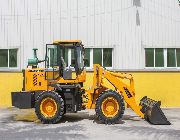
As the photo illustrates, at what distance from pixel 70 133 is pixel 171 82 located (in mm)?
9486

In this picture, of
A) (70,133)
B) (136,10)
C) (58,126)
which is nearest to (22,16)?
(136,10)

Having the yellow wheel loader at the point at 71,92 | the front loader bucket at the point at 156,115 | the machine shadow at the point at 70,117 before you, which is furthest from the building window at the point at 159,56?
the front loader bucket at the point at 156,115

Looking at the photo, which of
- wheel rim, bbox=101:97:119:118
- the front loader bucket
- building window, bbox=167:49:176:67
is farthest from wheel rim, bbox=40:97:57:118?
building window, bbox=167:49:176:67

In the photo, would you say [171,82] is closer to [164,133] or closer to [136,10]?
[136,10]

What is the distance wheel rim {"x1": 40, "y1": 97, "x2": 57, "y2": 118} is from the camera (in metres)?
14.4

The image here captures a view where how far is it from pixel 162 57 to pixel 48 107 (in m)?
8.97

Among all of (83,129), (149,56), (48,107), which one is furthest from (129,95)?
(149,56)

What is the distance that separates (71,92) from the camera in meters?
14.7

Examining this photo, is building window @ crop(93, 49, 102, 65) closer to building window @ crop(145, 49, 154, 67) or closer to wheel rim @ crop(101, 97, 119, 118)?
building window @ crop(145, 49, 154, 67)

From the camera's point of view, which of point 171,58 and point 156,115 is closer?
point 156,115

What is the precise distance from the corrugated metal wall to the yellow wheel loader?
5.47 metres

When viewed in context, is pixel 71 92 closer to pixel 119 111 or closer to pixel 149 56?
pixel 119 111

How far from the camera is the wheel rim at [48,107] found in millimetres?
14389

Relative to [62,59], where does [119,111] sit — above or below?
below
